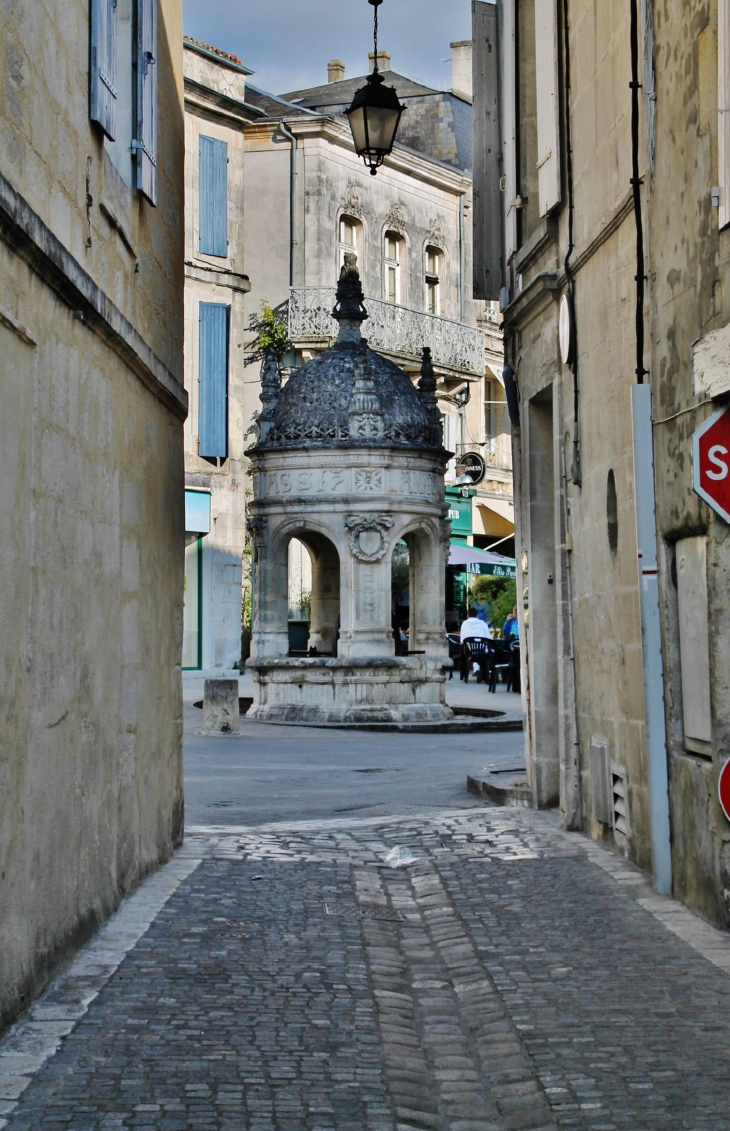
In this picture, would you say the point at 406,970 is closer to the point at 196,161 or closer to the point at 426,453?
the point at 426,453

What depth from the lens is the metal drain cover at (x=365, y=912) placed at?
283 inches

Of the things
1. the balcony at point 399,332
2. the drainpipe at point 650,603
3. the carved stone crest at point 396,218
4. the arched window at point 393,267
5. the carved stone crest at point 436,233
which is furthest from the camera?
the carved stone crest at point 436,233

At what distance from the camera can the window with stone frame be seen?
136 ft

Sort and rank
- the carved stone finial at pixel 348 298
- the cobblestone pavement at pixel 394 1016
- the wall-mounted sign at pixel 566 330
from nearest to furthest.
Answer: the cobblestone pavement at pixel 394 1016, the wall-mounted sign at pixel 566 330, the carved stone finial at pixel 348 298

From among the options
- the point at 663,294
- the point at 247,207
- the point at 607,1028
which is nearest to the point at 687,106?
the point at 663,294

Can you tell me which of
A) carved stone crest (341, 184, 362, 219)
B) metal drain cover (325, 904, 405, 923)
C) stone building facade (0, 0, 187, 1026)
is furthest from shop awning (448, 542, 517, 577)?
metal drain cover (325, 904, 405, 923)

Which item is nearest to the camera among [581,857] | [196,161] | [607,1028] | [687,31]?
[607,1028]

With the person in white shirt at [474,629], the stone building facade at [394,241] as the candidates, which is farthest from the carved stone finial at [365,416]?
the stone building facade at [394,241]

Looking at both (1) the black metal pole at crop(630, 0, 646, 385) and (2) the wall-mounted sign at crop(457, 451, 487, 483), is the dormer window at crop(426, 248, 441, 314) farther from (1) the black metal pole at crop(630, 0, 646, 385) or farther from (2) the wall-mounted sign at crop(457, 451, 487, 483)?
(1) the black metal pole at crop(630, 0, 646, 385)

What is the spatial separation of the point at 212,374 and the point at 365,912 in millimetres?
26629

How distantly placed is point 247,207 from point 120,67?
3019 centimetres

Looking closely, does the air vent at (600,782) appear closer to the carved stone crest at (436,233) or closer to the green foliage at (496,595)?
the green foliage at (496,595)

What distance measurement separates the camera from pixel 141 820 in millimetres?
7879

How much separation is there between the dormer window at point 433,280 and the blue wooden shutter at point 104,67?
113 ft
